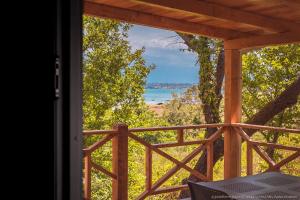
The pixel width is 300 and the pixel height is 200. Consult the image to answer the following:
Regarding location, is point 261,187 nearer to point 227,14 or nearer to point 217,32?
point 227,14

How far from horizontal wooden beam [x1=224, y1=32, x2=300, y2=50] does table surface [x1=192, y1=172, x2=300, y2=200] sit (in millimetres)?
2612

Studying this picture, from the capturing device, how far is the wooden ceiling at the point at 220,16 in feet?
12.4

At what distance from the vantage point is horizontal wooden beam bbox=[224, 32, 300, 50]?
4.67m

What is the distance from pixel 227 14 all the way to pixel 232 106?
5.20 feet

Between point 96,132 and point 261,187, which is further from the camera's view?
point 96,132

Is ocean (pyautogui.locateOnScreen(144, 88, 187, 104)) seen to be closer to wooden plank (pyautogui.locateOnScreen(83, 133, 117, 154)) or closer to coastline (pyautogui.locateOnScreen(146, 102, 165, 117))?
coastline (pyautogui.locateOnScreen(146, 102, 165, 117))

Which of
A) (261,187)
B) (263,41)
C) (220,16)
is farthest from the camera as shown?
(263,41)

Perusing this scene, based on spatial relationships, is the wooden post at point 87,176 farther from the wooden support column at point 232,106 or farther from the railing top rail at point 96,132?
the wooden support column at point 232,106

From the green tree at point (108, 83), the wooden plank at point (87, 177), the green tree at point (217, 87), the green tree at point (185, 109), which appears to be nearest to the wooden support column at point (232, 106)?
the wooden plank at point (87, 177)

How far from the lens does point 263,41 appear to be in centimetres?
494
